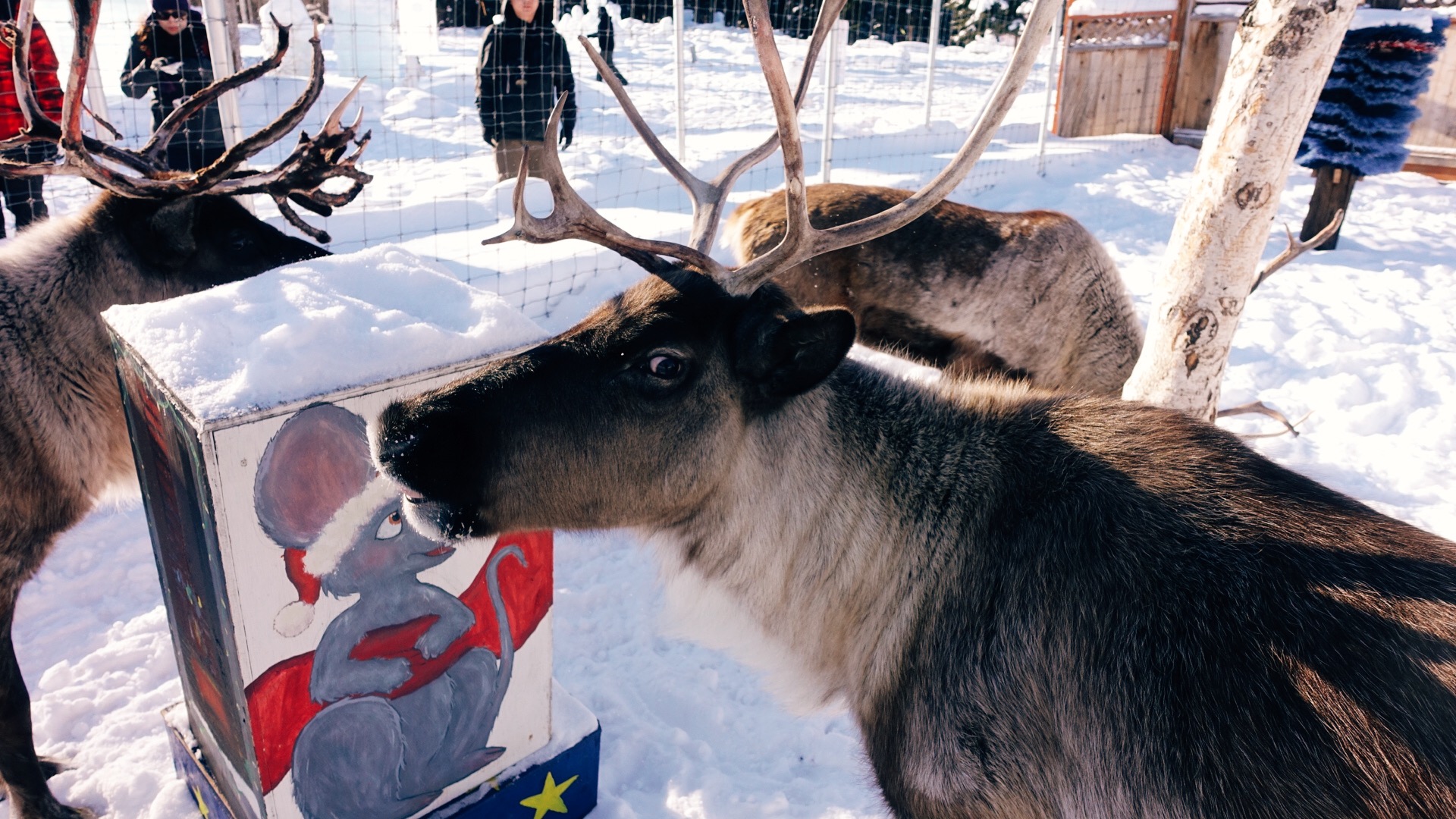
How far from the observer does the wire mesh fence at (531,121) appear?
6559mm

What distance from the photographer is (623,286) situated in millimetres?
6156

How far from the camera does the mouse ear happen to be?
1.92 m

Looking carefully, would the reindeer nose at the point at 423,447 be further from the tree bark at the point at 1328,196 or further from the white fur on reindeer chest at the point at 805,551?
the tree bark at the point at 1328,196

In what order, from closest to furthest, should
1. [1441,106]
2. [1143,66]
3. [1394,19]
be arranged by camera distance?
[1394,19]
[1441,106]
[1143,66]

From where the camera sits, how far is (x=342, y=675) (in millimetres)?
2176

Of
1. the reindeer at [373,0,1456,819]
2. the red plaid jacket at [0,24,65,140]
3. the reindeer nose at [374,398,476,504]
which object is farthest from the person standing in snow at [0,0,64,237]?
the reindeer at [373,0,1456,819]

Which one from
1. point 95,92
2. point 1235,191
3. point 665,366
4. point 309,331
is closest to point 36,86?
point 95,92

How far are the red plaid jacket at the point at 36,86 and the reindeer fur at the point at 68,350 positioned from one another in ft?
10.0

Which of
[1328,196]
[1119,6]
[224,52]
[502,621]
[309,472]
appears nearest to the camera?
[309,472]

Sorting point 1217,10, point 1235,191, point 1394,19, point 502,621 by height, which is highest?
point 1217,10

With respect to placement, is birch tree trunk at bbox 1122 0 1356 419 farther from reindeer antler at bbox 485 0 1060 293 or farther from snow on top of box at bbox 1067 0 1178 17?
snow on top of box at bbox 1067 0 1178 17

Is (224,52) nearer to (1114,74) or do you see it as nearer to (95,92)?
(95,92)

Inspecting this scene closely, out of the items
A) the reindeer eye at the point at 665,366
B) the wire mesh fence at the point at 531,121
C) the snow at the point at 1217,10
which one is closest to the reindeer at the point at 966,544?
the reindeer eye at the point at 665,366

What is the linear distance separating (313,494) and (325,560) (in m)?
0.17
